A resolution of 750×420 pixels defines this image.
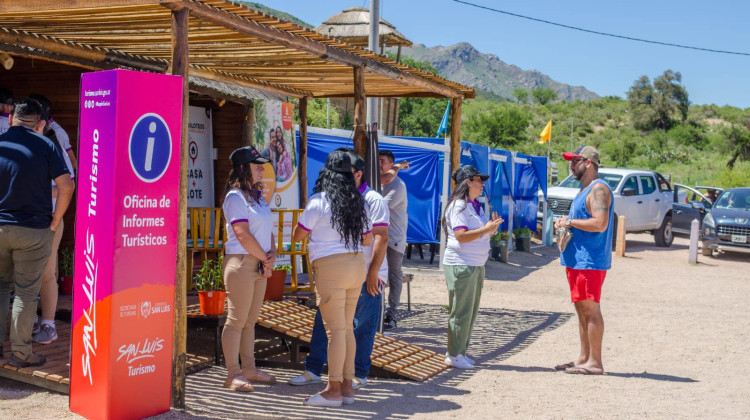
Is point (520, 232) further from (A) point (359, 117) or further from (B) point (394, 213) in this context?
(A) point (359, 117)

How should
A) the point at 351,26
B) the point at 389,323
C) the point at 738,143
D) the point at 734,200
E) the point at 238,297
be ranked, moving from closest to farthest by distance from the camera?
1. the point at 238,297
2. the point at 389,323
3. the point at 734,200
4. the point at 351,26
5. the point at 738,143

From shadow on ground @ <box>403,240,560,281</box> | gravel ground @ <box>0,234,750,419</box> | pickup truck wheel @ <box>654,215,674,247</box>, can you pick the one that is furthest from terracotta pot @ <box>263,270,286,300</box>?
pickup truck wheel @ <box>654,215,674,247</box>

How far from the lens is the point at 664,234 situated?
73.1ft

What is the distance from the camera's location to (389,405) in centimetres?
591

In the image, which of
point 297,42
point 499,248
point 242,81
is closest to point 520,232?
point 499,248

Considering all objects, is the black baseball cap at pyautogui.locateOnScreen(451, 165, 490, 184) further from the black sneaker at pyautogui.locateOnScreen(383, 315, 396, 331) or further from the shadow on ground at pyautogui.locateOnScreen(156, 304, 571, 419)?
the black sneaker at pyautogui.locateOnScreen(383, 315, 396, 331)

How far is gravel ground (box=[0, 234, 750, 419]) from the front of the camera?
5.75m

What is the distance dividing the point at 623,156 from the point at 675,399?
54.7m

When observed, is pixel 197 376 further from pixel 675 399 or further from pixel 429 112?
pixel 429 112

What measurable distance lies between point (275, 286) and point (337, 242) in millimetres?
2945

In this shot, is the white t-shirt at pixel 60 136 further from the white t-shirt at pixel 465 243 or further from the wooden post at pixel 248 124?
the wooden post at pixel 248 124

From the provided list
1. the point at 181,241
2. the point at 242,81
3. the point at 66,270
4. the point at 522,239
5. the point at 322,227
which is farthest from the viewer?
the point at 522,239

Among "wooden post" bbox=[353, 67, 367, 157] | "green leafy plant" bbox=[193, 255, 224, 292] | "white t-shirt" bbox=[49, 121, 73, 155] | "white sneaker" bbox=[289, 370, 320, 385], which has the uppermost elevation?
"wooden post" bbox=[353, 67, 367, 157]

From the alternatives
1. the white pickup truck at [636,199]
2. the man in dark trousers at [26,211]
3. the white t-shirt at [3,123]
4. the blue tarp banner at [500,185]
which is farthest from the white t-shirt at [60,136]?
the white pickup truck at [636,199]
